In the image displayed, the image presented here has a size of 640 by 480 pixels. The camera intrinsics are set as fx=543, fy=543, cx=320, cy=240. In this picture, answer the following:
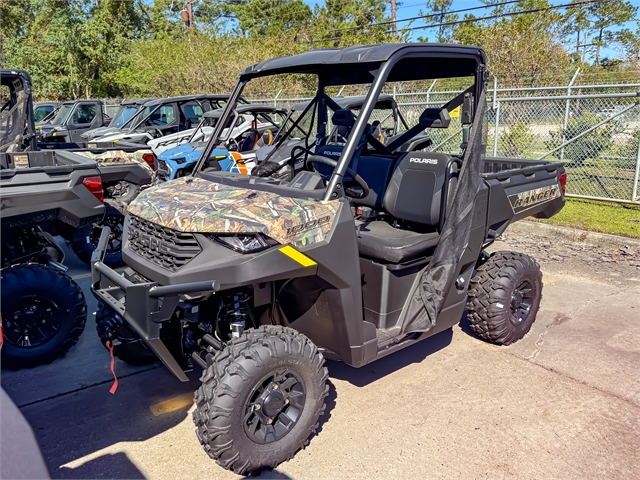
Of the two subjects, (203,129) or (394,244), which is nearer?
(394,244)

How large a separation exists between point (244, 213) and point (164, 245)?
0.46 m

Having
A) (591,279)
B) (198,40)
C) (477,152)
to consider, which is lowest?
(591,279)

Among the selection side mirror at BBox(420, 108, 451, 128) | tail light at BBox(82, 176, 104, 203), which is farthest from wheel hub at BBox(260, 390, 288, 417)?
tail light at BBox(82, 176, 104, 203)

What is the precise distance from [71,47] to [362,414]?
30437mm

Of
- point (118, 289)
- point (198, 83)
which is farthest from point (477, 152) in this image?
point (198, 83)

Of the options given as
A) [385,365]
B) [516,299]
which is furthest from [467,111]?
[385,365]

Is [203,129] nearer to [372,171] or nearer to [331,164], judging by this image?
[372,171]

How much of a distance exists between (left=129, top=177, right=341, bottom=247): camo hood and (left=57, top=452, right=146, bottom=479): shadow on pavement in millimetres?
Answer: 1348

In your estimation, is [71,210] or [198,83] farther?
[198,83]

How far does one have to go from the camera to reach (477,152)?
3.59 metres

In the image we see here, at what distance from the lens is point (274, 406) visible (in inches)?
113

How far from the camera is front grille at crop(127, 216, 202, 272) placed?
9.00 feet

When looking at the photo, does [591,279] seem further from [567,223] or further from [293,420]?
[293,420]

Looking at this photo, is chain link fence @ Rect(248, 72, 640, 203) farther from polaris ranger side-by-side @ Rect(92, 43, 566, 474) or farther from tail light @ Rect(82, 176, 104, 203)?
tail light @ Rect(82, 176, 104, 203)
